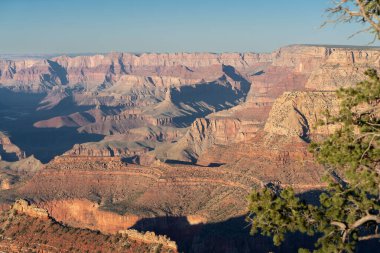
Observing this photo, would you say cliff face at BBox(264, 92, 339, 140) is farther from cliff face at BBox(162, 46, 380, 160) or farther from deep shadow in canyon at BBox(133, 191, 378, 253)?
deep shadow in canyon at BBox(133, 191, 378, 253)

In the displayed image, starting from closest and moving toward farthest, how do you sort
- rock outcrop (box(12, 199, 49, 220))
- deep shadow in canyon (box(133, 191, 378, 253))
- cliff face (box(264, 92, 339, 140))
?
rock outcrop (box(12, 199, 49, 220))
deep shadow in canyon (box(133, 191, 378, 253))
cliff face (box(264, 92, 339, 140))

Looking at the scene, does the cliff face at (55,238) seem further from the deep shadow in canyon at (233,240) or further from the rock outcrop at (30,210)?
the deep shadow in canyon at (233,240)

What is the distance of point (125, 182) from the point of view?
98.8 metres

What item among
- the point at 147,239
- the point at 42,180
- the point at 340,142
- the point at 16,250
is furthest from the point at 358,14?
the point at 42,180

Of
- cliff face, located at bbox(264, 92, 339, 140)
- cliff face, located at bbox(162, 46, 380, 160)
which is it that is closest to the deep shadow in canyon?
cliff face, located at bbox(264, 92, 339, 140)

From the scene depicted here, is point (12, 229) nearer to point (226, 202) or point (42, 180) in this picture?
point (226, 202)

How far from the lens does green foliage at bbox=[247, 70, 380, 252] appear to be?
24062mm

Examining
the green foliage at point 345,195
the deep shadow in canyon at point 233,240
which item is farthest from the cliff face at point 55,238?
the green foliage at point 345,195

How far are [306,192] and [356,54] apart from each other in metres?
117

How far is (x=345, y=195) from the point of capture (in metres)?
25.8

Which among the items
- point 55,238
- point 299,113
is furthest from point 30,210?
point 299,113

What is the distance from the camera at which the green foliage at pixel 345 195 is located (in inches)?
947

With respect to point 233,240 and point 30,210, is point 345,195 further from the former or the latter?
point 233,240

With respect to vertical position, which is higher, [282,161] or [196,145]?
[282,161]
